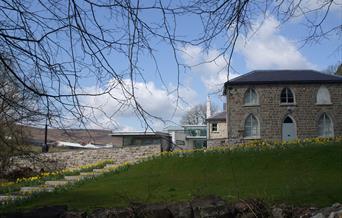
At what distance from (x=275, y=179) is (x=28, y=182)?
31.9 ft

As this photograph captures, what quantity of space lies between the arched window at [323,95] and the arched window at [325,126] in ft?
3.22

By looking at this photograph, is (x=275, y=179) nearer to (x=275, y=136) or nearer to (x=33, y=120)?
(x=33, y=120)

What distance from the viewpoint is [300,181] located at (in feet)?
47.6

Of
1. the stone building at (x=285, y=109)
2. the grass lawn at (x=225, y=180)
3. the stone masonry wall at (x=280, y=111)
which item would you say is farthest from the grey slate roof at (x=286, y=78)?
the grass lawn at (x=225, y=180)

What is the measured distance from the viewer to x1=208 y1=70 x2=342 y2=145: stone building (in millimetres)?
33906

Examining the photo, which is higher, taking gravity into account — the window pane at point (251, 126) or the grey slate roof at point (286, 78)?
the grey slate roof at point (286, 78)

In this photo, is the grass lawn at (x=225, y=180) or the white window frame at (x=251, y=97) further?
the white window frame at (x=251, y=97)

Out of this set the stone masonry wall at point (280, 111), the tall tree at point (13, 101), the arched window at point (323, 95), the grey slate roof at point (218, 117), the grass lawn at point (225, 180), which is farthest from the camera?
the grey slate roof at point (218, 117)

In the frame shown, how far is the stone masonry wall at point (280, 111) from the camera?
33875 mm

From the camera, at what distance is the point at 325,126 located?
34219mm

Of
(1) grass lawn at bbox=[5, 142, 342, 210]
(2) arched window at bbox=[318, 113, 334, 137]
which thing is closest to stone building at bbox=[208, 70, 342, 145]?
(2) arched window at bbox=[318, 113, 334, 137]

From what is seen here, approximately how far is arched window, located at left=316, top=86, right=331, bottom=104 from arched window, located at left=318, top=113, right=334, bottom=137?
98cm

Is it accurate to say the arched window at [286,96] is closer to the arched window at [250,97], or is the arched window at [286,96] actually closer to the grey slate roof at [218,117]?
the arched window at [250,97]

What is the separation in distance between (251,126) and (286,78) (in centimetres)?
424
